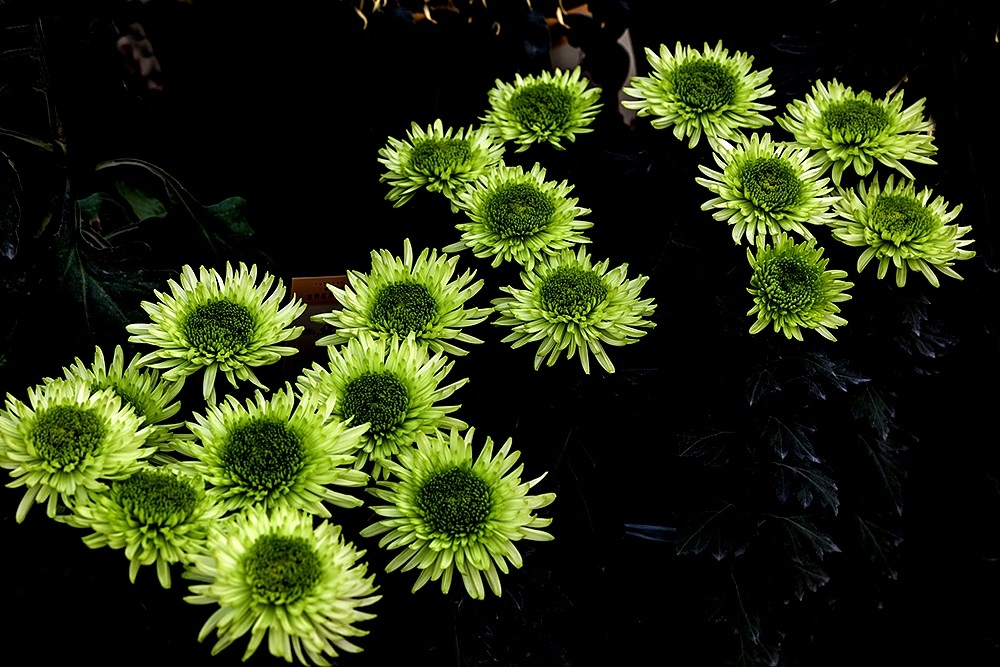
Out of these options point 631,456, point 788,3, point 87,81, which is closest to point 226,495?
point 631,456

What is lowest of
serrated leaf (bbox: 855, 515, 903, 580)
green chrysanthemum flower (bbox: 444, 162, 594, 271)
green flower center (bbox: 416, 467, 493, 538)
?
green flower center (bbox: 416, 467, 493, 538)

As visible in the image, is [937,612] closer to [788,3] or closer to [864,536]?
[864,536]

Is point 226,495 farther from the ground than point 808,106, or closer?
closer

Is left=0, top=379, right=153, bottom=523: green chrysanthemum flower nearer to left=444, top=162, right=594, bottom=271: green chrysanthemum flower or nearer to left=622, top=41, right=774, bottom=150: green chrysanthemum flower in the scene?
left=444, top=162, right=594, bottom=271: green chrysanthemum flower

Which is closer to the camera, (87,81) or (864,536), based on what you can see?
(864,536)

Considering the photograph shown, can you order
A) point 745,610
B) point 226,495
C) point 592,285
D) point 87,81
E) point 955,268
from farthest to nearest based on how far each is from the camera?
point 87,81, point 955,268, point 745,610, point 592,285, point 226,495

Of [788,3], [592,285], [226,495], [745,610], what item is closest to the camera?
[226,495]

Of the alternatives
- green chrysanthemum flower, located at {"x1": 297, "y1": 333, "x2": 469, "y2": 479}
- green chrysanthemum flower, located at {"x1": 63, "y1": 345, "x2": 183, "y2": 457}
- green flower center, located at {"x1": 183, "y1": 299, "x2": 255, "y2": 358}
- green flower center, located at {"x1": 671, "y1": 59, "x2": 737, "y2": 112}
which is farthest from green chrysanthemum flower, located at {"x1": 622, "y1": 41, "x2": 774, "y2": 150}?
green chrysanthemum flower, located at {"x1": 63, "y1": 345, "x2": 183, "y2": 457}
